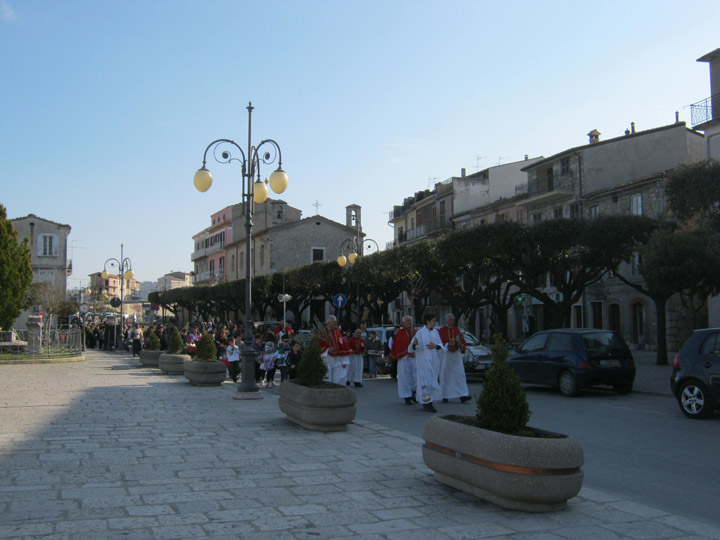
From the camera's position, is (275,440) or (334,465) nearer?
(334,465)

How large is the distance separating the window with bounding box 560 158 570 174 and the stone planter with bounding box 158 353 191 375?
84.3 ft

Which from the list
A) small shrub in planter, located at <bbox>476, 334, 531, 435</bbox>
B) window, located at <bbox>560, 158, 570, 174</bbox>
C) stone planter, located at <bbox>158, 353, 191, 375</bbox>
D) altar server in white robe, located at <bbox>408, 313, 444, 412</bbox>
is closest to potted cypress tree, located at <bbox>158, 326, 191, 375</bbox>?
stone planter, located at <bbox>158, 353, 191, 375</bbox>

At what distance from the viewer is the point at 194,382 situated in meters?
17.5

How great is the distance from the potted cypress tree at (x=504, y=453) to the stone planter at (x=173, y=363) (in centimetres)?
1644

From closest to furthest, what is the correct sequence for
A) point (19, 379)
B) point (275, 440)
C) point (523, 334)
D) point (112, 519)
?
point (112, 519), point (275, 440), point (19, 379), point (523, 334)

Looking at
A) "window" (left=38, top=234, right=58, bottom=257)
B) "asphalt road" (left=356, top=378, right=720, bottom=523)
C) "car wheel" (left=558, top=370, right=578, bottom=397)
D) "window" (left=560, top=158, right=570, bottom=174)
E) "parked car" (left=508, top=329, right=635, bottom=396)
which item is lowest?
"asphalt road" (left=356, top=378, right=720, bottom=523)

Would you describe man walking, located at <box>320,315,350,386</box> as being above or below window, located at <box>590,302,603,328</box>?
below

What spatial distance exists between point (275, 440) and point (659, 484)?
4.44 metres

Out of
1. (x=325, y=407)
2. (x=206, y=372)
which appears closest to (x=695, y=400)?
(x=325, y=407)

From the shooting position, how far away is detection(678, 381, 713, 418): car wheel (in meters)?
10.6

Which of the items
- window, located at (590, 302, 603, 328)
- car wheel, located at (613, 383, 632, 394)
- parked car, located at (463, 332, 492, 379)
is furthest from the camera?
window, located at (590, 302, 603, 328)

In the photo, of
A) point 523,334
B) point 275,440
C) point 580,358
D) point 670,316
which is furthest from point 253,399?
point 523,334

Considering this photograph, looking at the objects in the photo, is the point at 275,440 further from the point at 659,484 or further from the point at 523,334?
the point at 523,334

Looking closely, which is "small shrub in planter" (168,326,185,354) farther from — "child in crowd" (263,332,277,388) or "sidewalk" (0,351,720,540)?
"sidewalk" (0,351,720,540)
